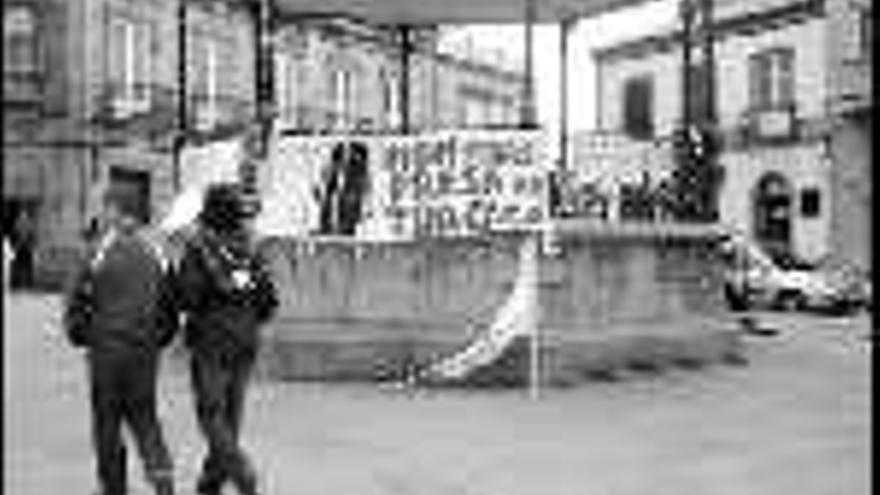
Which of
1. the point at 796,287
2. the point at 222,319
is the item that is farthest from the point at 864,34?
the point at 222,319

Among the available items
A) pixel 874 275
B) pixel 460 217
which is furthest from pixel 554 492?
pixel 460 217

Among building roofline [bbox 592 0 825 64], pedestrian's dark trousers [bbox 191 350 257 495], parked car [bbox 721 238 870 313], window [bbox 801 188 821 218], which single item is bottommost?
parked car [bbox 721 238 870 313]

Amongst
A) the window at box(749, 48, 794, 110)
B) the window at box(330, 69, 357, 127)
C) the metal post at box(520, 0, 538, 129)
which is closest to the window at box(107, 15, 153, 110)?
the window at box(330, 69, 357, 127)

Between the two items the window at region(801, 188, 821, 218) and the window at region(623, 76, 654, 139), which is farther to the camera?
the window at region(623, 76, 654, 139)

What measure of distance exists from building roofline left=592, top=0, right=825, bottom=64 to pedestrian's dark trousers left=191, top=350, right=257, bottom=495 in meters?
36.0

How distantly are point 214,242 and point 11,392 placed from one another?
520cm

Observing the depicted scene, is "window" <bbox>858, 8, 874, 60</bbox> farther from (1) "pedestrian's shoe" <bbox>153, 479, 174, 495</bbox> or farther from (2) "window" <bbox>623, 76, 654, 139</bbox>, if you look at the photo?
(1) "pedestrian's shoe" <bbox>153, 479, 174, 495</bbox>

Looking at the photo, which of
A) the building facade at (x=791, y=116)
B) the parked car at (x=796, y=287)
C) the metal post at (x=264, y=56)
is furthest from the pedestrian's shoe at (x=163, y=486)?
the building facade at (x=791, y=116)

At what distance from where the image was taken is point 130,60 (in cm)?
4391

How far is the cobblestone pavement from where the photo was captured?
10523 millimetres

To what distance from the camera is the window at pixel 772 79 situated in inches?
1786

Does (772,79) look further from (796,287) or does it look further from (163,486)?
(163,486)

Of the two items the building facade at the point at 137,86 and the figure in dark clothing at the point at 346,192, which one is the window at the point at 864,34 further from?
the figure in dark clothing at the point at 346,192

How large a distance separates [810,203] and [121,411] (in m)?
36.9
